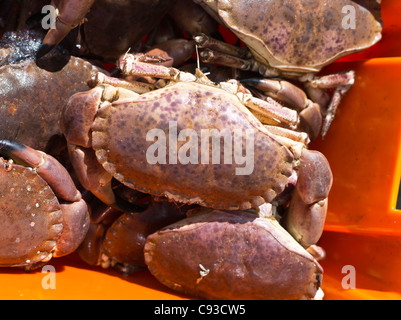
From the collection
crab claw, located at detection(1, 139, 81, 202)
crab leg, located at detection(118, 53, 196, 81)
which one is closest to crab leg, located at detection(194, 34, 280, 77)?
crab leg, located at detection(118, 53, 196, 81)

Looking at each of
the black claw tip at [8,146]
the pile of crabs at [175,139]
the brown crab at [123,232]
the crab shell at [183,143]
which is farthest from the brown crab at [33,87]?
the brown crab at [123,232]

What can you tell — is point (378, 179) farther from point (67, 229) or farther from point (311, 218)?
point (67, 229)

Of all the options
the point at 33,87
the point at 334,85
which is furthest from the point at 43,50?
the point at 334,85

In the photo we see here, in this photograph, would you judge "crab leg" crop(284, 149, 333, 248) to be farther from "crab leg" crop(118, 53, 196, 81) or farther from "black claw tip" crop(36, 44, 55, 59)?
"black claw tip" crop(36, 44, 55, 59)

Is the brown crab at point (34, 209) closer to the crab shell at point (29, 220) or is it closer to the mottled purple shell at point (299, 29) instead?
the crab shell at point (29, 220)

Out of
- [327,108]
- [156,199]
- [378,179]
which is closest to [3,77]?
[156,199]

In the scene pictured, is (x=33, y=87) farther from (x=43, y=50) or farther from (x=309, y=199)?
(x=309, y=199)
